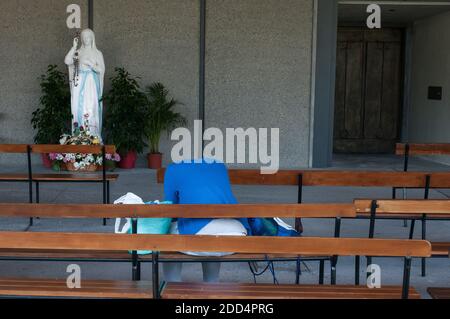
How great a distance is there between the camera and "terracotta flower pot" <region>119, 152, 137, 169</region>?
37.3 ft

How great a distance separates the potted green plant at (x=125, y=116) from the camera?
1109 centimetres

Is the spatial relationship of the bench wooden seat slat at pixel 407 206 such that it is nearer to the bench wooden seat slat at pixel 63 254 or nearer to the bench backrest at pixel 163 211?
the bench backrest at pixel 163 211

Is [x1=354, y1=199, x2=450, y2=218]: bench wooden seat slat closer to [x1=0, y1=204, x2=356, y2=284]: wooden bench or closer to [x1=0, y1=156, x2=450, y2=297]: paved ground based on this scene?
[x1=0, y1=204, x2=356, y2=284]: wooden bench

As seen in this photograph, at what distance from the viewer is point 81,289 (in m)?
3.72

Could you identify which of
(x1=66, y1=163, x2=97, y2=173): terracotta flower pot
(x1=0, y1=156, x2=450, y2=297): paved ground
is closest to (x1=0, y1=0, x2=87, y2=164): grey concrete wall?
(x1=0, y1=156, x2=450, y2=297): paved ground

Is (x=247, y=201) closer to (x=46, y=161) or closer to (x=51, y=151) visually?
(x=51, y=151)

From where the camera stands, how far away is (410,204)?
4207mm

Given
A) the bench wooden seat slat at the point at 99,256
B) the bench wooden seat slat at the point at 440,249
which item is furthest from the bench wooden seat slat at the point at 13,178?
the bench wooden seat slat at the point at 440,249

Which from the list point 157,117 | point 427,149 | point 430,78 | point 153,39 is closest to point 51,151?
point 427,149

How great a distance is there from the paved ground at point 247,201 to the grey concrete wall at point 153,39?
1.66 metres

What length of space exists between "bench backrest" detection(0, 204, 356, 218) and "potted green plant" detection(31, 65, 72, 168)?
707 centimetres

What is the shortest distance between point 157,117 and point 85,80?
1259 millimetres

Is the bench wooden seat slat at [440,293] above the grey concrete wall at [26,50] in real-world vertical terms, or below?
below
